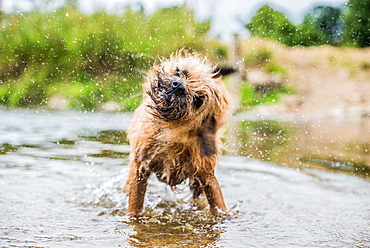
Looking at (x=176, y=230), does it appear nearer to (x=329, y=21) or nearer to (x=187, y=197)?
(x=187, y=197)

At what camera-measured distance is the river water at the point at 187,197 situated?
11.4 ft

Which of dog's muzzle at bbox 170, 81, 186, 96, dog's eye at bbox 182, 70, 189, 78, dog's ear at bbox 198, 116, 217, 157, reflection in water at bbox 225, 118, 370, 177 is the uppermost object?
dog's eye at bbox 182, 70, 189, 78

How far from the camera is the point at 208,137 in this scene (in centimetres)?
412

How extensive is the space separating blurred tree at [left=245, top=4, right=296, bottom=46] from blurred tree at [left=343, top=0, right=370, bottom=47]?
1.89m

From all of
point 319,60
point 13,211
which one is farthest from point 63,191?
point 319,60

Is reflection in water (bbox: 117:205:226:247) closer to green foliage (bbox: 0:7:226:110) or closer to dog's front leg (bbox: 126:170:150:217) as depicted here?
dog's front leg (bbox: 126:170:150:217)

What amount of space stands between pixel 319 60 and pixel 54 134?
44.3 ft

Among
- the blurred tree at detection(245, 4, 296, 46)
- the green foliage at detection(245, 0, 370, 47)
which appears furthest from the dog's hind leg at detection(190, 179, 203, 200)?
the green foliage at detection(245, 0, 370, 47)

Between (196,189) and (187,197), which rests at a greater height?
(196,189)

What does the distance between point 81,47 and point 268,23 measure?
6.49 m

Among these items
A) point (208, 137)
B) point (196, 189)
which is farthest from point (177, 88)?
point (196, 189)

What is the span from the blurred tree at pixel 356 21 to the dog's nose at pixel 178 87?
1410cm

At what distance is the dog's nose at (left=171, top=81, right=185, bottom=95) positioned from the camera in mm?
3611

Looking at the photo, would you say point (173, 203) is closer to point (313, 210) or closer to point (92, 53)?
point (313, 210)
